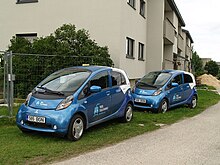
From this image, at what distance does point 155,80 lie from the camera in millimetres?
12062

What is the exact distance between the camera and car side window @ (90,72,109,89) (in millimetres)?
7693

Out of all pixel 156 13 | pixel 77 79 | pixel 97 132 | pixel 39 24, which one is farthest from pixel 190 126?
pixel 156 13

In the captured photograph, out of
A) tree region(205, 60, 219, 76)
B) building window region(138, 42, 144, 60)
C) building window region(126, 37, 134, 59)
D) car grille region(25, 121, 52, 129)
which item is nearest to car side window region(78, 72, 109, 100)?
car grille region(25, 121, 52, 129)

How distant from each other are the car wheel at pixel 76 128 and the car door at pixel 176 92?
18.5 ft

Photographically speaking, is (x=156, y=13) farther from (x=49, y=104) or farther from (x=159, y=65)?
(x=49, y=104)

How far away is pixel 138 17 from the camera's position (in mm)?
18625

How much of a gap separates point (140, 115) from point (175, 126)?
1.81 metres

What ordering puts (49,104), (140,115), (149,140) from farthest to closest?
(140,115)
(149,140)
(49,104)

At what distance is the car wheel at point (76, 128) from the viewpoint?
666cm

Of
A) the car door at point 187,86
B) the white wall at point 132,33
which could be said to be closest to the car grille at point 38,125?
the car door at point 187,86

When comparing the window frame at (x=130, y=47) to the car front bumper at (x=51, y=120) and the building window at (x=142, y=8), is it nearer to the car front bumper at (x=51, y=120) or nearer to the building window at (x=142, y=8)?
the building window at (x=142, y=8)

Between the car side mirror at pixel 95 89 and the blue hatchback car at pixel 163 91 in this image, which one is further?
the blue hatchback car at pixel 163 91

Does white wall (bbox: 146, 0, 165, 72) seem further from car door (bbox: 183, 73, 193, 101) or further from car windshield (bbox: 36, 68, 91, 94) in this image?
car windshield (bbox: 36, 68, 91, 94)

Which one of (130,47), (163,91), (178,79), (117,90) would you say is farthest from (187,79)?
(117,90)
